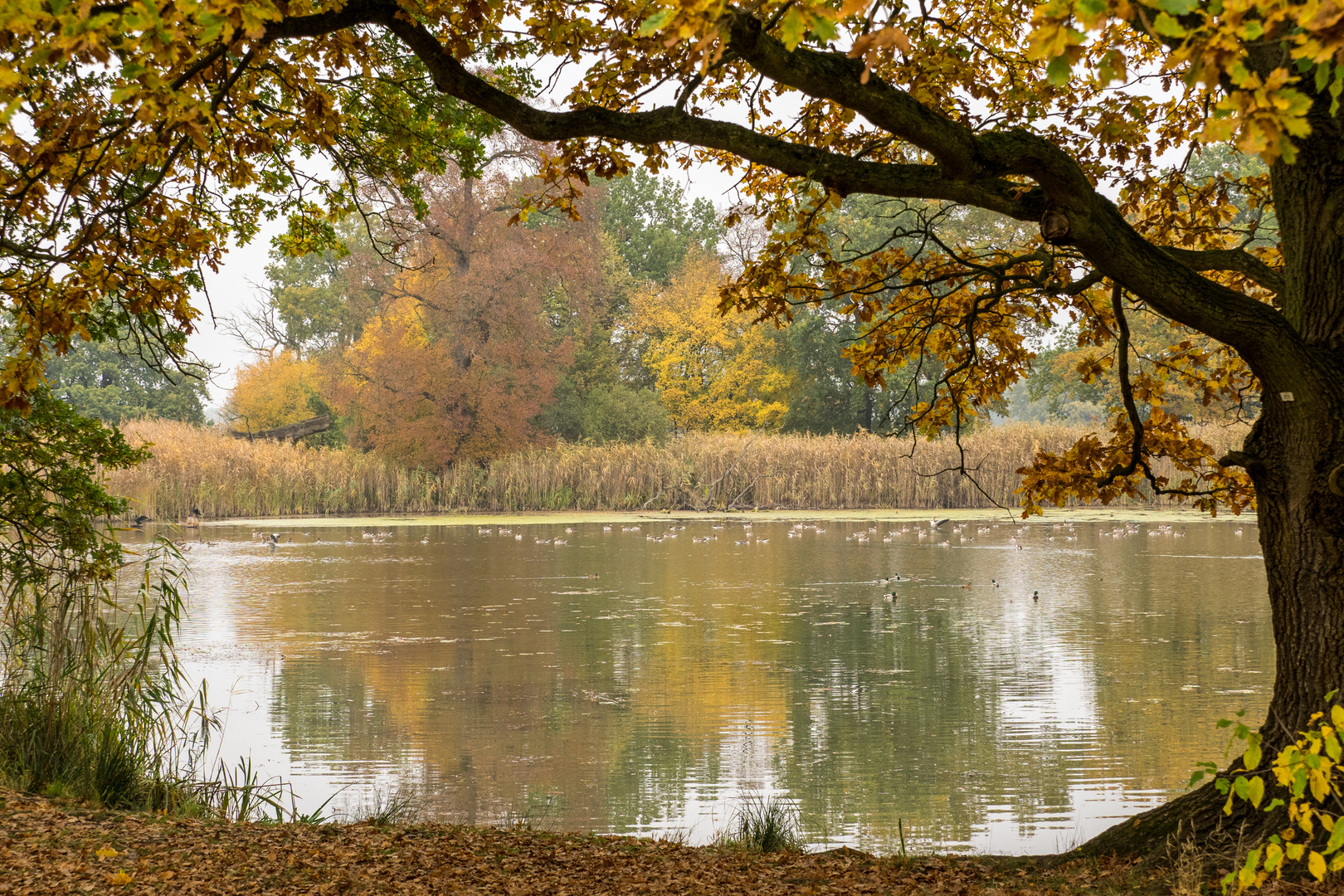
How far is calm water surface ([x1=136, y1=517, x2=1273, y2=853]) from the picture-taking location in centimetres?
621

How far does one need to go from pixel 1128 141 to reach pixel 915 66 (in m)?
1.41

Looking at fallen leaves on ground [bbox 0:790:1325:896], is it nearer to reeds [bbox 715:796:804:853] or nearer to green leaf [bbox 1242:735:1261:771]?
reeds [bbox 715:796:804:853]

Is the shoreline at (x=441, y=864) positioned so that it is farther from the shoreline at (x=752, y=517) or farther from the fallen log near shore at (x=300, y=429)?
the fallen log near shore at (x=300, y=429)

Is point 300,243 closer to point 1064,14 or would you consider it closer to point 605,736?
point 605,736

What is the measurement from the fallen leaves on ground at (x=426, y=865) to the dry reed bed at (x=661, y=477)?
2400cm

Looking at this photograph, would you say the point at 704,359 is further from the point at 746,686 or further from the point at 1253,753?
the point at 1253,753

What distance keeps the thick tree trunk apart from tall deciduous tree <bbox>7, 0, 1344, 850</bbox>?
11 millimetres

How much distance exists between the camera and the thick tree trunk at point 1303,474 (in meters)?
4.25

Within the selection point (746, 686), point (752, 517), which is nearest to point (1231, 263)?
point (746, 686)

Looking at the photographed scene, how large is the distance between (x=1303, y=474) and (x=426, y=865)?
12.4 ft

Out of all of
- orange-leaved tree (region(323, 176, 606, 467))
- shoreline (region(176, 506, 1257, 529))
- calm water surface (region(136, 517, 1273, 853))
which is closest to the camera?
calm water surface (region(136, 517, 1273, 853))

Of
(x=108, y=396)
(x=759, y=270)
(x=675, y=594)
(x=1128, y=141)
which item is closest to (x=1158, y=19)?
(x=759, y=270)

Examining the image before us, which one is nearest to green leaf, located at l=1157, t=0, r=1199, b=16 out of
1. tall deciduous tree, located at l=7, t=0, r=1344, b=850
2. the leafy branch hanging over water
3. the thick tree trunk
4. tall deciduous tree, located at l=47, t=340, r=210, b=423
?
tall deciduous tree, located at l=7, t=0, r=1344, b=850

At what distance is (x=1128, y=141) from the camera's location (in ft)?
21.2
